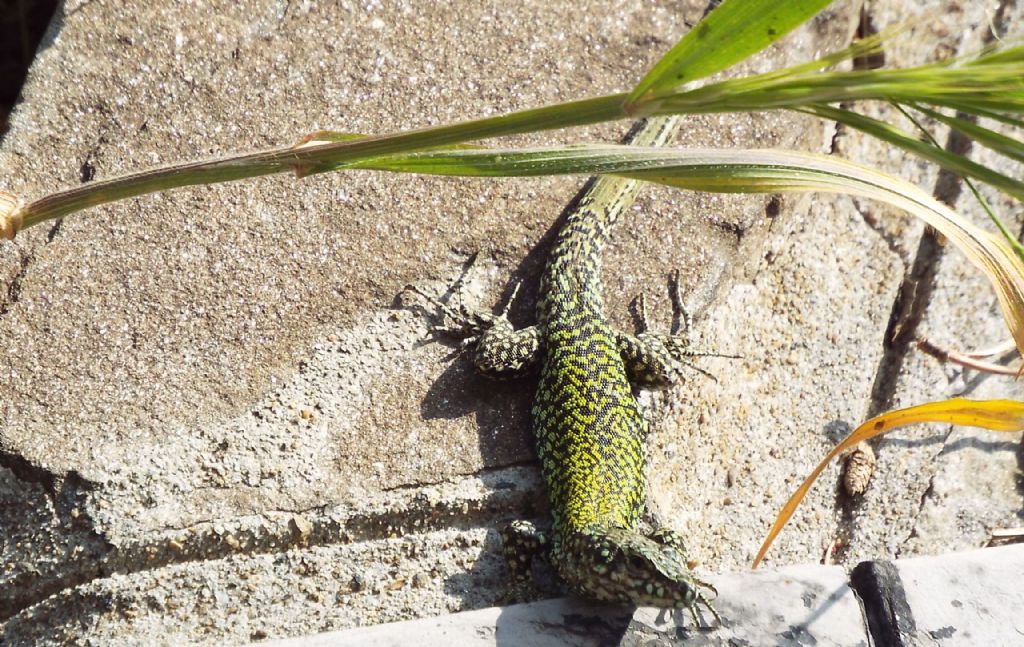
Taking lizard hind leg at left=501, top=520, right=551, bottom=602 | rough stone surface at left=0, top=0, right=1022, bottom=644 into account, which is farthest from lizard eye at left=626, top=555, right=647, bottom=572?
rough stone surface at left=0, top=0, right=1022, bottom=644

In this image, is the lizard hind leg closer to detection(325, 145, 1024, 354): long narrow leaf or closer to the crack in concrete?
the crack in concrete

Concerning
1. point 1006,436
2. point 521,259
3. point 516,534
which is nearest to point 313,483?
point 516,534

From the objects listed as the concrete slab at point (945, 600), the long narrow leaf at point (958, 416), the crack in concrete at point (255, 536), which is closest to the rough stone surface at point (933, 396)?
the concrete slab at point (945, 600)

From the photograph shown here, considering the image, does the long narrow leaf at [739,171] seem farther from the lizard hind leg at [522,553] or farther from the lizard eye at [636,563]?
the lizard hind leg at [522,553]

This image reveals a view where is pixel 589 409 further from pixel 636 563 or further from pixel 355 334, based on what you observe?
pixel 355 334

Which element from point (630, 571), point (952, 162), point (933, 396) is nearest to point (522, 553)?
point (630, 571)

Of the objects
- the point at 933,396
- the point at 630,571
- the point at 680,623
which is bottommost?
the point at 680,623
